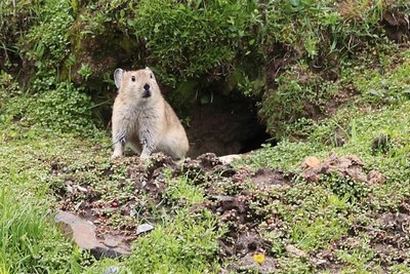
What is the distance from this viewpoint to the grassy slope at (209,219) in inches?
199

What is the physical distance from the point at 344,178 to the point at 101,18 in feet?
13.5

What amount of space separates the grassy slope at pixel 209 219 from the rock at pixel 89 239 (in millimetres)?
74

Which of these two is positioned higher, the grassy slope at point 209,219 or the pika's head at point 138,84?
the pika's head at point 138,84

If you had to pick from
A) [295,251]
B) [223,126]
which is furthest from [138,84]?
[295,251]

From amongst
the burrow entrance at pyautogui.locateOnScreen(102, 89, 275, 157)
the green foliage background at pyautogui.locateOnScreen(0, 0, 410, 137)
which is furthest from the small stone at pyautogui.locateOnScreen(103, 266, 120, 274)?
the burrow entrance at pyautogui.locateOnScreen(102, 89, 275, 157)

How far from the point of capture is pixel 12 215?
5172 millimetres

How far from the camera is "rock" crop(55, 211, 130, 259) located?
520 centimetres

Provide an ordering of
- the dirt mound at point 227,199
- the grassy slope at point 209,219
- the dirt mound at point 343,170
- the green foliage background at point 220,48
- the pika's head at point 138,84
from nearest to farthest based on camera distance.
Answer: the grassy slope at point 209,219, the dirt mound at point 227,199, the dirt mound at point 343,170, the pika's head at point 138,84, the green foliage background at point 220,48

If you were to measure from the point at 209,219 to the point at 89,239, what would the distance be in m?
0.75

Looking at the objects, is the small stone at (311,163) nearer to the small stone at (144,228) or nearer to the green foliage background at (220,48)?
the small stone at (144,228)

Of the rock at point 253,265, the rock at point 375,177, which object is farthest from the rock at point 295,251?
the rock at point 375,177

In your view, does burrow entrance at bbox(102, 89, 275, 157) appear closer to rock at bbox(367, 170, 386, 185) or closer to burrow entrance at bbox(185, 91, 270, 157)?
burrow entrance at bbox(185, 91, 270, 157)

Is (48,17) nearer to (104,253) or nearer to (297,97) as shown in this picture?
(297,97)

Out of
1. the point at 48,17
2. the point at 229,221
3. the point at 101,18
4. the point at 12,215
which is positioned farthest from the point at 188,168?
the point at 48,17
